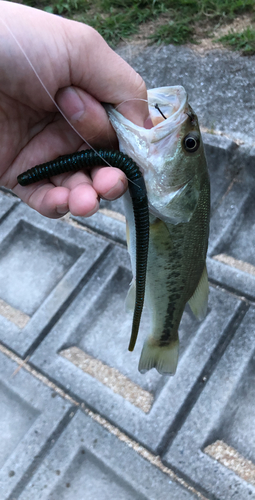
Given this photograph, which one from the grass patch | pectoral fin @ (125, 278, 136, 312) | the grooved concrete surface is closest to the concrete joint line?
the grooved concrete surface

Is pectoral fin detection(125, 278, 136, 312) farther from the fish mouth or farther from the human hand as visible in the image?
the fish mouth

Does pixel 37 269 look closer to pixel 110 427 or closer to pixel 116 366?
pixel 116 366

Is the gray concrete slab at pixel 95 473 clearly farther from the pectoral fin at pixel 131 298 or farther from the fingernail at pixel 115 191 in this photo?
the fingernail at pixel 115 191

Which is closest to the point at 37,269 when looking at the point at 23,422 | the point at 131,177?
the point at 23,422

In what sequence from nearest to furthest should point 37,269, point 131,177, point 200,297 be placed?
point 131,177 < point 200,297 < point 37,269

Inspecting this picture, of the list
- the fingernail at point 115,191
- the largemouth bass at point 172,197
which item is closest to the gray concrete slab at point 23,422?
the largemouth bass at point 172,197

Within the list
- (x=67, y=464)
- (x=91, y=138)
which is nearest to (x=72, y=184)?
(x=91, y=138)

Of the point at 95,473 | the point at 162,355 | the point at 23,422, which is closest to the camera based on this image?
the point at 162,355
